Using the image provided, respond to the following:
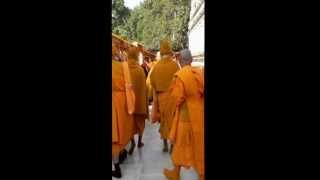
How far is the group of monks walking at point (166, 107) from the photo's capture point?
220 inches

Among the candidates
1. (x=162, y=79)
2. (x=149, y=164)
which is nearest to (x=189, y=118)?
(x=149, y=164)

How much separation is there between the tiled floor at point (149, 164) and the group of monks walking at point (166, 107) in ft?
0.53

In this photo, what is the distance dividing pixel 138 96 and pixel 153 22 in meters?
42.9

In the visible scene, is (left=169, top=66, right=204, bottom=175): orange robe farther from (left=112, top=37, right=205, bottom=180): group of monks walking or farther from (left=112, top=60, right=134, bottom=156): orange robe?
(left=112, top=60, right=134, bottom=156): orange robe

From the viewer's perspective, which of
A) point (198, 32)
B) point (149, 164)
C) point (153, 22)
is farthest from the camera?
point (153, 22)

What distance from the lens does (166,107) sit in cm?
776

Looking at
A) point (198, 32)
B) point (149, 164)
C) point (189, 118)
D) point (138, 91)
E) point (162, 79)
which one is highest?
point (198, 32)

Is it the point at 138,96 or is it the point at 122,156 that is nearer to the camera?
the point at 122,156

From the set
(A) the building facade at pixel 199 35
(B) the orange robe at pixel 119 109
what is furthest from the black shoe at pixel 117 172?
(A) the building facade at pixel 199 35

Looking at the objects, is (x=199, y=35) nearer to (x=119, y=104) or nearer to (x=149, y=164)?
(x=149, y=164)

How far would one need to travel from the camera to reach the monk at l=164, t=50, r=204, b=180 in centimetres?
556

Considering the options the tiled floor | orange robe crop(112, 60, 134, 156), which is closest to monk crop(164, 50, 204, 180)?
the tiled floor

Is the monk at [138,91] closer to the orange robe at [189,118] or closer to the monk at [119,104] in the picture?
the monk at [119,104]
